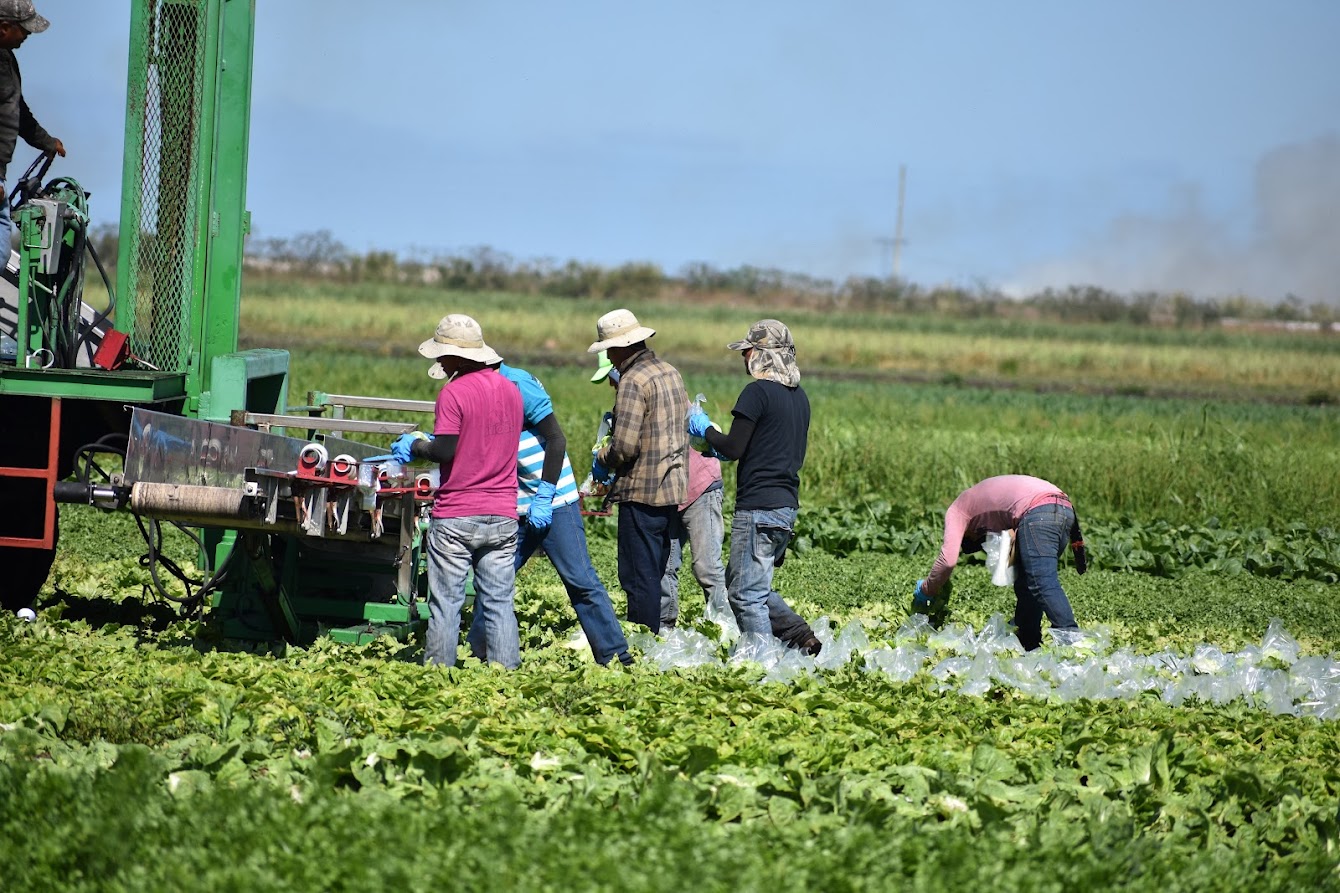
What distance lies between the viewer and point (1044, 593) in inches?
331

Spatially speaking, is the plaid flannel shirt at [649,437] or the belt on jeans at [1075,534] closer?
the plaid flannel shirt at [649,437]

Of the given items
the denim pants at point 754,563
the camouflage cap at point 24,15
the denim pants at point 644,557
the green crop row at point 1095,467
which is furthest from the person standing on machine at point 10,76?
the green crop row at point 1095,467

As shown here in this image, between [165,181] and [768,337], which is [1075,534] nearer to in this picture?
[768,337]

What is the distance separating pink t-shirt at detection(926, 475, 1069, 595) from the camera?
27.9 ft

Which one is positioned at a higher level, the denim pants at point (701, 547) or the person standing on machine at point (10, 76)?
the person standing on machine at point (10, 76)

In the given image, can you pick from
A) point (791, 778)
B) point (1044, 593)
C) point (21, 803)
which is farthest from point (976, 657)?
point (21, 803)

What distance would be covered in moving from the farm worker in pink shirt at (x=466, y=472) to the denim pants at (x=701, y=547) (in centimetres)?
163

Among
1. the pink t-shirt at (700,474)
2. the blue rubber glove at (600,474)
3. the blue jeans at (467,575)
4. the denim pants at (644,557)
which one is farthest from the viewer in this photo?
the pink t-shirt at (700,474)

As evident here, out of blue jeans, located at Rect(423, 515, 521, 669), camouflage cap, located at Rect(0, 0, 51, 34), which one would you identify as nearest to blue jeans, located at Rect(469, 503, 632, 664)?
blue jeans, located at Rect(423, 515, 521, 669)

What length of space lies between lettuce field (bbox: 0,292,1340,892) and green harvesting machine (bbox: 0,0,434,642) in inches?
19.4

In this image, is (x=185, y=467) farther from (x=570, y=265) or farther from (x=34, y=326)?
(x=570, y=265)

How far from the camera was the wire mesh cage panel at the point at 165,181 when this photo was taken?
7.60 m

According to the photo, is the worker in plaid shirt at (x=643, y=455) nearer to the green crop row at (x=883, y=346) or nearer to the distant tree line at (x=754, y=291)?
the green crop row at (x=883, y=346)

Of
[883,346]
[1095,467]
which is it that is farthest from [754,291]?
[1095,467]
